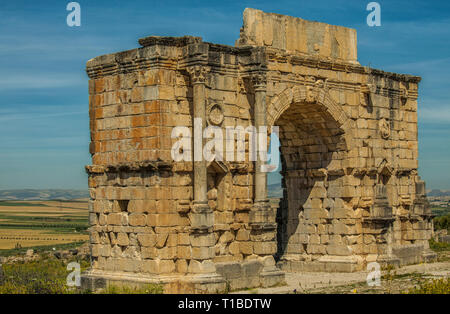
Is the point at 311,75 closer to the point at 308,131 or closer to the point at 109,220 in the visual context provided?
the point at 308,131

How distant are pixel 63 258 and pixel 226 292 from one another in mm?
11166

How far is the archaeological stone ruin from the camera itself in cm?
1767

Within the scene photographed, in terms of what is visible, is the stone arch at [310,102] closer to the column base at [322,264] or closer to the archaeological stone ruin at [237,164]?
the archaeological stone ruin at [237,164]

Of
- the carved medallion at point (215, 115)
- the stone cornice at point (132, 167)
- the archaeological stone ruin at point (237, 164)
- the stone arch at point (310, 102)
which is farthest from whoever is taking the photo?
the stone arch at point (310, 102)

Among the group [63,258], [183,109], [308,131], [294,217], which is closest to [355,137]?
[308,131]

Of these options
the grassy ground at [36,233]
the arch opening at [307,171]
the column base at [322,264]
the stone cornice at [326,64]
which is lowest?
the grassy ground at [36,233]

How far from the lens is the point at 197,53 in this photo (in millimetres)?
17672

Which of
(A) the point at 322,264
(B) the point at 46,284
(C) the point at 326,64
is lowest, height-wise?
(A) the point at 322,264

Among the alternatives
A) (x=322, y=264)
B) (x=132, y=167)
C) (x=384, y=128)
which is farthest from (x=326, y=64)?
(x=132, y=167)

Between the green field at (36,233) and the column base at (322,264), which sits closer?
the column base at (322,264)

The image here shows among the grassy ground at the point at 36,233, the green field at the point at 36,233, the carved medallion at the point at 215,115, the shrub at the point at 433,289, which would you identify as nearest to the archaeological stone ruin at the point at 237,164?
the carved medallion at the point at 215,115

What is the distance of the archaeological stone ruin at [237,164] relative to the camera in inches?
696

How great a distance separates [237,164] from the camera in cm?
1889

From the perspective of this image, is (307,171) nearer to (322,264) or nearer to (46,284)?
(322,264)
